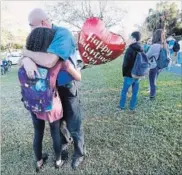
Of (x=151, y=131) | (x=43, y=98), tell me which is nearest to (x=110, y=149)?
(x=151, y=131)

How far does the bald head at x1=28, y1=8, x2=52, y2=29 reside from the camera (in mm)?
1586

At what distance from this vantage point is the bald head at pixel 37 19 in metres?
1.59

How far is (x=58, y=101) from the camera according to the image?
188 cm

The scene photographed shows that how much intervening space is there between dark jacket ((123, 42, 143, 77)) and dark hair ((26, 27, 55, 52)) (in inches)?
79.5

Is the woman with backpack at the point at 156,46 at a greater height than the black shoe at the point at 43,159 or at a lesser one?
greater

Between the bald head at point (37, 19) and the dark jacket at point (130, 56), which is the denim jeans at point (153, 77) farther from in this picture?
the bald head at point (37, 19)

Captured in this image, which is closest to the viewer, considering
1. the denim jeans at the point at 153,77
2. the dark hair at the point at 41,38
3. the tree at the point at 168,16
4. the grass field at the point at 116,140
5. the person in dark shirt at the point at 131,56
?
the dark hair at the point at 41,38

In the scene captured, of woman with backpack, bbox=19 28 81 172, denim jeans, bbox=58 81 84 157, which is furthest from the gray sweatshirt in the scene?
woman with backpack, bbox=19 28 81 172

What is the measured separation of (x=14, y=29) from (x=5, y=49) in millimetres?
4101

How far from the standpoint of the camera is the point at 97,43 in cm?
171

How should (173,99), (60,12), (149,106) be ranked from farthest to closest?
(60,12) < (173,99) < (149,106)

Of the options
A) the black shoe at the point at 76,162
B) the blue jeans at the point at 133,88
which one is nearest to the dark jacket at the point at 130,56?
the blue jeans at the point at 133,88

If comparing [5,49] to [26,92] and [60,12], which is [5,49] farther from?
[26,92]

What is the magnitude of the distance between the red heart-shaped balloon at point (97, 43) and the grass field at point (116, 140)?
1121 millimetres
